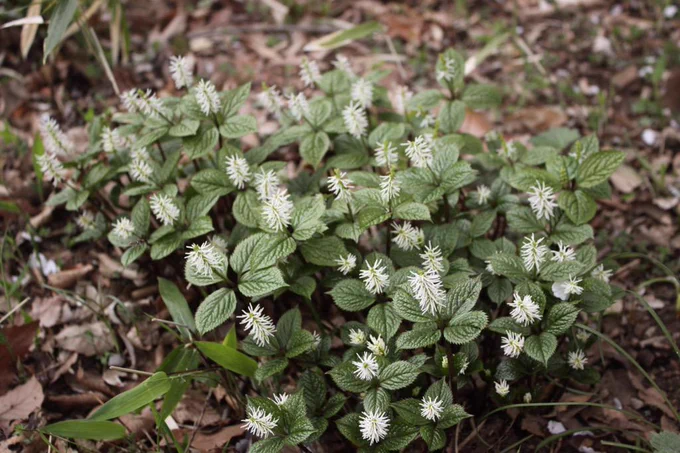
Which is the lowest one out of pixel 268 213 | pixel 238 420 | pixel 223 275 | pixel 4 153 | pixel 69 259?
pixel 238 420

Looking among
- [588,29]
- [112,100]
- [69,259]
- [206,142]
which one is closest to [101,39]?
[112,100]

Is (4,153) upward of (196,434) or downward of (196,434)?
upward

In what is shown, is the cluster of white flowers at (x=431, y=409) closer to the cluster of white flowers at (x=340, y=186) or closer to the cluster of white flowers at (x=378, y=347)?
the cluster of white flowers at (x=378, y=347)

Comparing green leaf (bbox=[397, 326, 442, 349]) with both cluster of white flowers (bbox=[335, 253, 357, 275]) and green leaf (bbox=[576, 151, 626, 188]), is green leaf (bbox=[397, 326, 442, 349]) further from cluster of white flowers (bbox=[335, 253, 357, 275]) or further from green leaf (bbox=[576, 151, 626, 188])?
green leaf (bbox=[576, 151, 626, 188])

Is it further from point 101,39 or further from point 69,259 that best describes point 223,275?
point 101,39

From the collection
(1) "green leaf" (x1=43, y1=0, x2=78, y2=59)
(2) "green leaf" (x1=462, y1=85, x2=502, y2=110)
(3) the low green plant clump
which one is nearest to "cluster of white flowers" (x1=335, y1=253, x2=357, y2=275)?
(3) the low green plant clump

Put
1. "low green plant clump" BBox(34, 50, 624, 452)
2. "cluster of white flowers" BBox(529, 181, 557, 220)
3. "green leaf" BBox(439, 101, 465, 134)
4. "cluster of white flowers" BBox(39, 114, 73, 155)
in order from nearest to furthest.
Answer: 1. "low green plant clump" BBox(34, 50, 624, 452)
2. "cluster of white flowers" BBox(529, 181, 557, 220)
3. "cluster of white flowers" BBox(39, 114, 73, 155)
4. "green leaf" BBox(439, 101, 465, 134)
